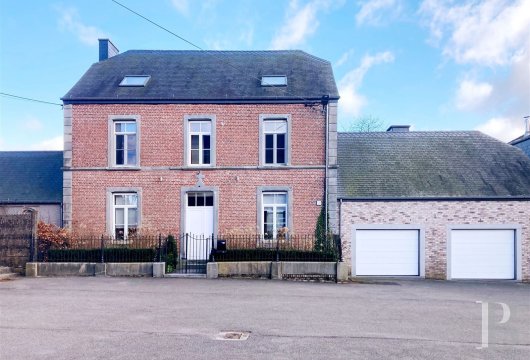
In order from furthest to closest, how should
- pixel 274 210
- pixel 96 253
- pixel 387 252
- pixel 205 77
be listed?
pixel 205 77
pixel 274 210
pixel 387 252
pixel 96 253

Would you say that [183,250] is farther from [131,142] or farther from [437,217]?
[437,217]

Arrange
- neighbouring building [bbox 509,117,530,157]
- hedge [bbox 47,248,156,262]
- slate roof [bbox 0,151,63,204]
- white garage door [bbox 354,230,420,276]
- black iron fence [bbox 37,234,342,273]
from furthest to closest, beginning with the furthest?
neighbouring building [bbox 509,117,530,157] → slate roof [bbox 0,151,63,204] → white garage door [bbox 354,230,420,276] → black iron fence [bbox 37,234,342,273] → hedge [bbox 47,248,156,262]

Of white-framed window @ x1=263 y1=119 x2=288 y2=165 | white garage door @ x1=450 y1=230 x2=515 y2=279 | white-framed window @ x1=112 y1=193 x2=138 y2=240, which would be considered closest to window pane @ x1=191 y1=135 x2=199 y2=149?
white-framed window @ x1=263 y1=119 x2=288 y2=165

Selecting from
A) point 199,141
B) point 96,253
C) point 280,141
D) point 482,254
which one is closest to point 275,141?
point 280,141

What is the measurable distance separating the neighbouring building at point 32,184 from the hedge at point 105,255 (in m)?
3.17

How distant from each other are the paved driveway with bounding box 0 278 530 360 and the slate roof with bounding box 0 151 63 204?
619cm

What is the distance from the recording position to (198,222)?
17.5 meters

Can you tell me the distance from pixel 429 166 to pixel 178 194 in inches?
416

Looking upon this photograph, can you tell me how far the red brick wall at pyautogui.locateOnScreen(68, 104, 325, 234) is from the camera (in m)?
17.4

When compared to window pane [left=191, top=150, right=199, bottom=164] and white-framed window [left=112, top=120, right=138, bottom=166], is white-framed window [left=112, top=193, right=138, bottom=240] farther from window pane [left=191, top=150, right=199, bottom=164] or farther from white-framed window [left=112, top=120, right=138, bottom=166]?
window pane [left=191, top=150, right=199, bottom=164]

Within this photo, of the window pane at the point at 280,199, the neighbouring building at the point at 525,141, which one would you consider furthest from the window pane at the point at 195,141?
the neighbouring building at the point at 525,141

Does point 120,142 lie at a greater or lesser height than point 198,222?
greater

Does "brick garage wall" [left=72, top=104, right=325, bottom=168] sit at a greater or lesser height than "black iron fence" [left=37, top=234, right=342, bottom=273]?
greater

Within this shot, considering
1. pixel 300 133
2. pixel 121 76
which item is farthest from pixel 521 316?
pixel 121 76
